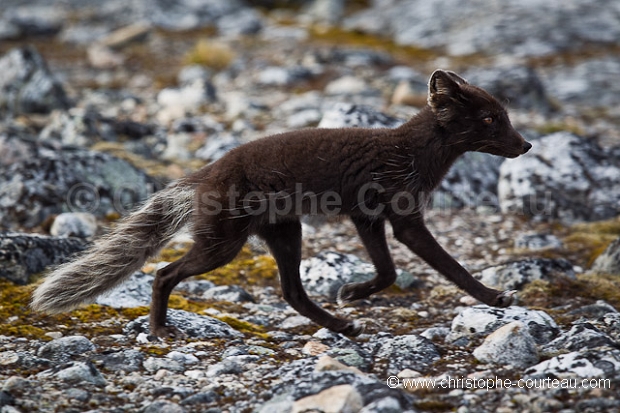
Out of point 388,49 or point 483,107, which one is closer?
point 483,107

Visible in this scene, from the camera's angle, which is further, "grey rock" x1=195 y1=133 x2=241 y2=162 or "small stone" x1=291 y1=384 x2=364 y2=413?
"grey rock" x1=195 y1=133 x2=241 y2=162

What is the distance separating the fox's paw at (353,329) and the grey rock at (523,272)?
1694 millimetres

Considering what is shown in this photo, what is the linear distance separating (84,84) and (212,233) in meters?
11.8

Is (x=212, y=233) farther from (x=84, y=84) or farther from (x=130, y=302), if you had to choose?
(x=84, y=84)

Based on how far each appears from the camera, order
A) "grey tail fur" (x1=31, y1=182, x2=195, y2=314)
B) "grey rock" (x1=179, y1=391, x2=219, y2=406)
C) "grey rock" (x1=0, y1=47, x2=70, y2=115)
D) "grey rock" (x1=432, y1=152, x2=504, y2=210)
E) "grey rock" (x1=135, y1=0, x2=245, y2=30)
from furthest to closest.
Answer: "grey rock" (x1=135, y1=0, x2=245, y2=30), "grey rock" (x1=0, y1=47, x2=70, y2=115), "grey rock" (x1=432, y1=152, x2=504, y2=210), "grey tail fur" (x1=31, y1=182, x2=195, y2=314), "grey rock" (x1=179, y1=391, x2=219, y2=406)

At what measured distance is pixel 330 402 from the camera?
4.15 metres

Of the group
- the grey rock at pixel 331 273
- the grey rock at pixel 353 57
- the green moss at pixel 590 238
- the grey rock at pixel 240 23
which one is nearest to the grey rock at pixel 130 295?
the grey rock at pixel 331 273

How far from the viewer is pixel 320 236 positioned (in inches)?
335

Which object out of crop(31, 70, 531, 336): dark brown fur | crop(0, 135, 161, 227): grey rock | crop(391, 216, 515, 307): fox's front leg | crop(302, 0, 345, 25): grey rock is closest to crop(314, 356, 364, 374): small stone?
crop(31, 70, 531, 336): dark brown fur

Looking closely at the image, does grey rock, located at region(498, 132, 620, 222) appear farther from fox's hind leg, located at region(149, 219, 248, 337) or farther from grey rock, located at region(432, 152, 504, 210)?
fox's hind leg, located at region(149, 219, 248, 337)

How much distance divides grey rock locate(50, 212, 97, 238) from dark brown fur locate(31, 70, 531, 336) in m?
2.36

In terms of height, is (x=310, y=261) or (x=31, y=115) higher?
(x=31, y=115)

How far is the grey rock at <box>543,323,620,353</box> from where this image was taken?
16.7 ft

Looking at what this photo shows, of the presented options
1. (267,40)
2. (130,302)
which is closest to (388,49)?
(267,40)
